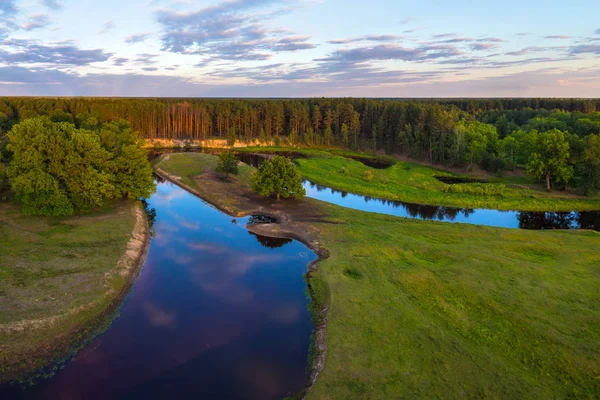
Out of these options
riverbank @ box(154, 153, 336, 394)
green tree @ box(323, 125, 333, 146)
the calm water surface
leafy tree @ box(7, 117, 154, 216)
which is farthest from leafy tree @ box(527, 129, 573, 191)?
leafy tree @ box(7, 117, 154, 216)

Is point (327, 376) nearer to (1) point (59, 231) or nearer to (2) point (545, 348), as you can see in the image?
Result: (2) point (545, 348)

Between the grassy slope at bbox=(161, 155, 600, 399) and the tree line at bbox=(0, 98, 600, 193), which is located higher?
the tree line at bbox=(0, 98, 600, 193)

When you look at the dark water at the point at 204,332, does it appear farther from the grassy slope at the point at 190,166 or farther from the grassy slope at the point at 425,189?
the grassy slope at the point at 190,166

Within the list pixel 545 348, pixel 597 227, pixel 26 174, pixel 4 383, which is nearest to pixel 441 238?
pixel 545 348

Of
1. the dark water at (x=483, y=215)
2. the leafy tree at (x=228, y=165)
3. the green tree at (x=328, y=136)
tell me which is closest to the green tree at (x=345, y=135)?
the green tree at (x=328, y=136)

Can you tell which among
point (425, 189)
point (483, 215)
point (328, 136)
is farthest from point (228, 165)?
point (328, 136)

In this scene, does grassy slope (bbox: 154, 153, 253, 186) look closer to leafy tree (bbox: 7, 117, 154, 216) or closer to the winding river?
leafy tree (bbox: 7, 117, 154, 216)
